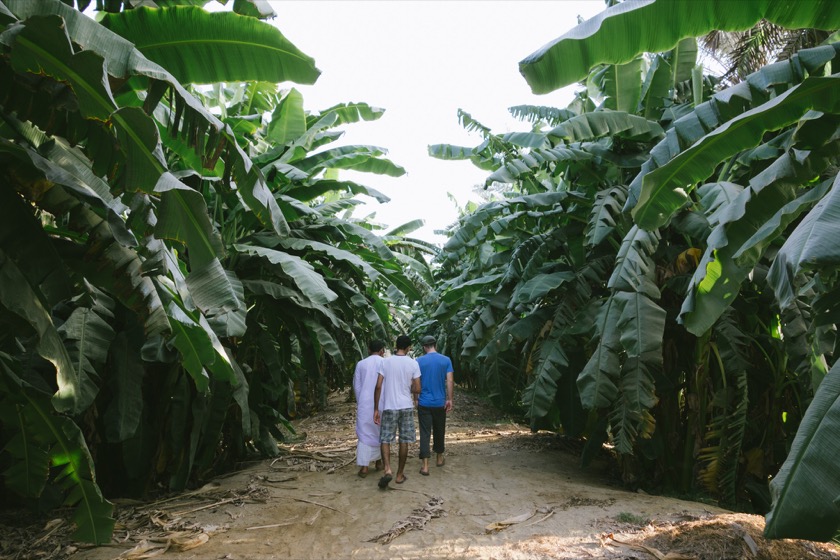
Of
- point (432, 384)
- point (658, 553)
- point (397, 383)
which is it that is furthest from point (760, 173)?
point (432, 384)

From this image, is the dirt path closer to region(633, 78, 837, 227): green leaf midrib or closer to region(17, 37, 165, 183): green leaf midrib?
region(633, 78, 837, 227): green leaf midrib

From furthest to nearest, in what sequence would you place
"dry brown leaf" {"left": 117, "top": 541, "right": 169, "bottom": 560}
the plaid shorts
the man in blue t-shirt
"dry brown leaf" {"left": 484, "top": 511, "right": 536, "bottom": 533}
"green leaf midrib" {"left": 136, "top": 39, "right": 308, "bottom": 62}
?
the man in blue t-shirt → the plaid shorts → "dry brown leaf" {"left": 484, "top": 511, "right": 536, "bottom": 533} → "dry brown leaf" {"left": 117, "top": 541, "right": 169, "bottom": 560} → "green leaf midrib" {"left": 136, "top": 39, "right": 308, "bottom": 62}

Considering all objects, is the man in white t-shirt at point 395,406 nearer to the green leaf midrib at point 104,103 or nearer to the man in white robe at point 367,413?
the man in white robe at point 367,413

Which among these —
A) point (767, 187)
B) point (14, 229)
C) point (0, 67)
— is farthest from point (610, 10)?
point (14, 229)

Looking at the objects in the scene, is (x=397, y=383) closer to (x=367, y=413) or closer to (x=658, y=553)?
(x=367, y=413)

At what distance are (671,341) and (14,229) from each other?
7250 millimetres

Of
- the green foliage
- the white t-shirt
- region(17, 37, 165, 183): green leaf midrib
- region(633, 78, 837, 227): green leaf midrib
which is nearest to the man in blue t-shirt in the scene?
the white t-shirt

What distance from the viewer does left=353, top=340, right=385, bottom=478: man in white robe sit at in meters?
8.45

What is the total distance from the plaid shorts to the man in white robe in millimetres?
307

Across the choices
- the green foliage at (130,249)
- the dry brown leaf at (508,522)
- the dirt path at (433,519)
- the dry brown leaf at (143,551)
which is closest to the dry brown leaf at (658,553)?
the dirt path at (433,519)

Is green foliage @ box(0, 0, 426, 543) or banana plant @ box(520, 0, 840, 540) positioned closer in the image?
banana plant @ box(520, 0, 840, 540)

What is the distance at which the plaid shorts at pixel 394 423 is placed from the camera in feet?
26.7

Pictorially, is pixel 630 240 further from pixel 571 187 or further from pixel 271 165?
pixel 271 165

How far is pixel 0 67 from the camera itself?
3701mm
